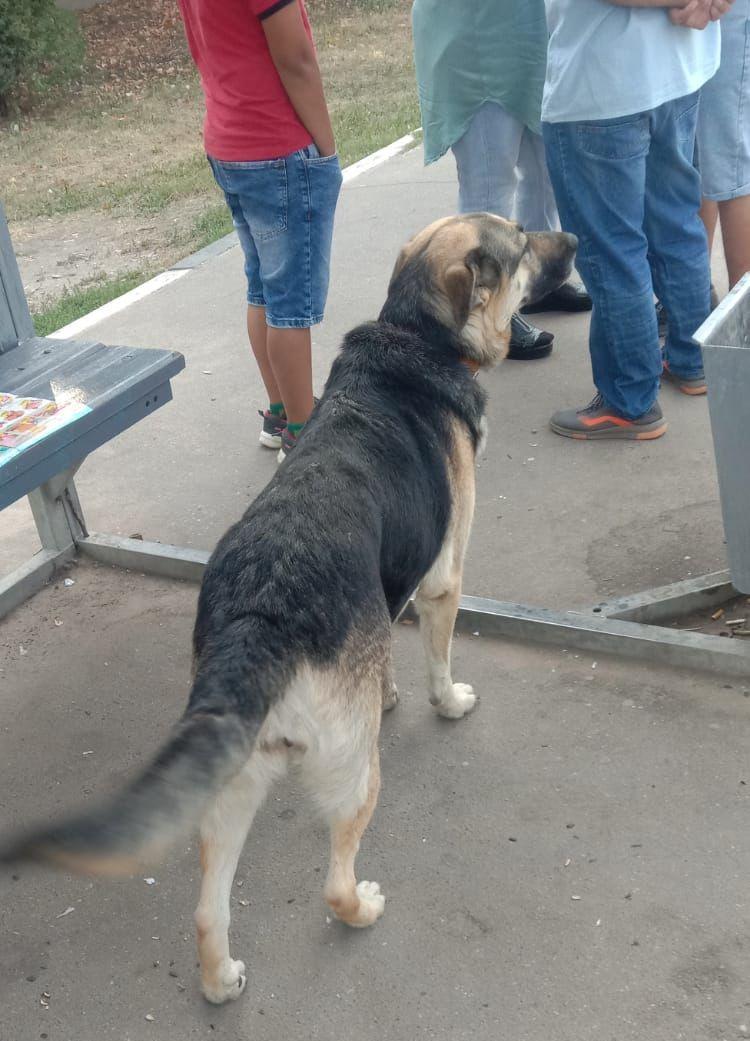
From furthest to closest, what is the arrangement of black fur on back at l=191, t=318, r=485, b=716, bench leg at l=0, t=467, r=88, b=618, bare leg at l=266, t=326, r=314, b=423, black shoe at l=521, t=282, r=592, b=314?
black shoe at l=521, t=282, r=592, b=314, bare leg at l=266, t=326, r=314, b=423, bench leg at l=0, t=467, r=88, b=618, black fur on back at l=191, t=318, r=485, b=716

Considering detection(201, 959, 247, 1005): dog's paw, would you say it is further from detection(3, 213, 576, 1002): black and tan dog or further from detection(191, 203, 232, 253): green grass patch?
detection(191, 203, 232, 253): green grass patch

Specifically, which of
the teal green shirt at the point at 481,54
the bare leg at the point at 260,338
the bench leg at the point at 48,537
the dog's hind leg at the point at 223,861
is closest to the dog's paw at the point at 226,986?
the dog's hind leg at the point at 223,861

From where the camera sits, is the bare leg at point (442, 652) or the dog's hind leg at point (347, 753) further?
the bare leg at point (442, 652)

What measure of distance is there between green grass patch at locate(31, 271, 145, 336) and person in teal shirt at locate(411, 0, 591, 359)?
8.93 feet

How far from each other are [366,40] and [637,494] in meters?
13.0

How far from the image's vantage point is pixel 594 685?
11.4 ft

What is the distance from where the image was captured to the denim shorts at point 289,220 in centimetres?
423

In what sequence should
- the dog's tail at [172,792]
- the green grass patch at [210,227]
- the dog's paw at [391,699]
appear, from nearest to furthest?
the dog's tail at [172,792] → the dog's paw at [391,699] → the green grass patch at [210,227]

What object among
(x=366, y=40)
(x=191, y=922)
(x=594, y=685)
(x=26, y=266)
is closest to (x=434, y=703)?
(x=594, y=685)

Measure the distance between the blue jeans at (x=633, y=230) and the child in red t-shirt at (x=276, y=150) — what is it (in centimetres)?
96

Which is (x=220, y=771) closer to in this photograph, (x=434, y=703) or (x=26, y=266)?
(x=434, y=703)

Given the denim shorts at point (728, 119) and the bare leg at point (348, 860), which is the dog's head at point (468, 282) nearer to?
the bare leg at point (348, 860)

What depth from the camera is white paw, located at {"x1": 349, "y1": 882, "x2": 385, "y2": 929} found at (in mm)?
2725

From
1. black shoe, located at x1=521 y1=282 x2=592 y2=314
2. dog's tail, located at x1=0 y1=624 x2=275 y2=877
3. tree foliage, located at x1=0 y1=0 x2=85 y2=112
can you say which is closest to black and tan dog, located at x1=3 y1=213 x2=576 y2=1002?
dog's tail, located at x1=0 y1=624 x2=275 y2=877
